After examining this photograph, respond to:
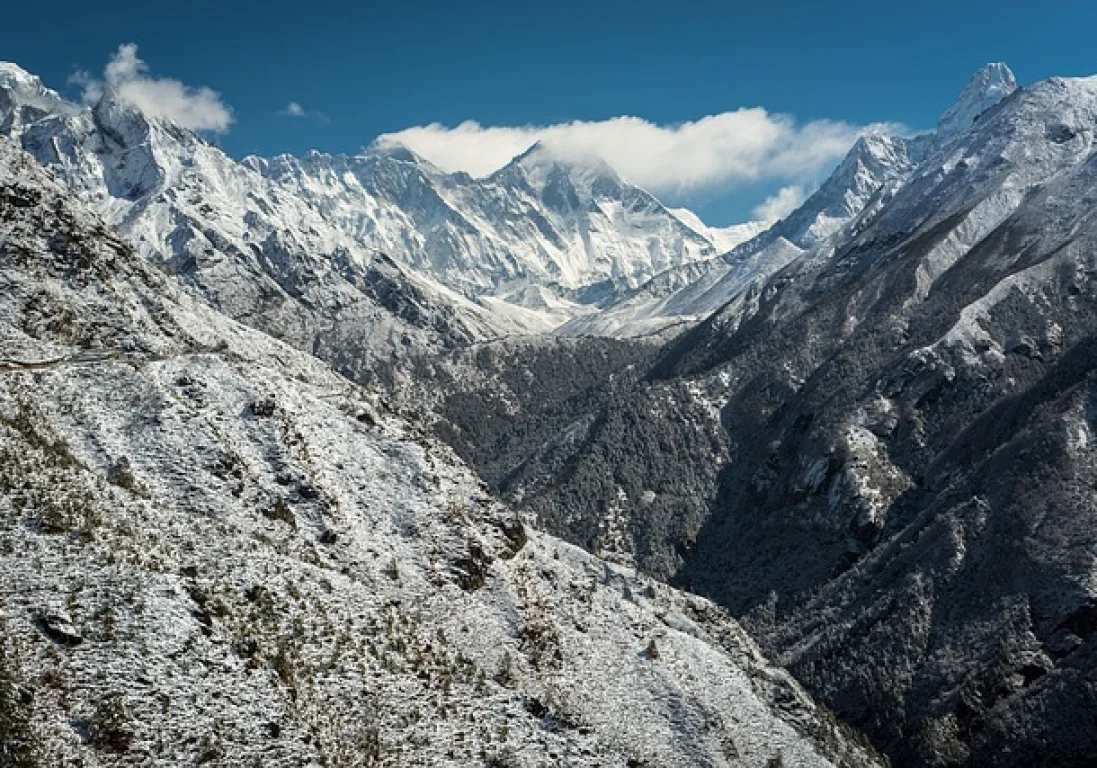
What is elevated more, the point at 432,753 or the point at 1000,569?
the point at 1000,569

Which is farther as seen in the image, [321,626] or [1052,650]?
[1052,650]

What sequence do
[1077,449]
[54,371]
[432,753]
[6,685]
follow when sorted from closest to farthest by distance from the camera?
1. [6,685]
2. [432,753]
3. [54,371]
4. [1077,449]

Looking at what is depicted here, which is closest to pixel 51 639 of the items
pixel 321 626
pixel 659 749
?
pixel 321 626

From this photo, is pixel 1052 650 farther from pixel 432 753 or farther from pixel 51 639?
pixel 51 639

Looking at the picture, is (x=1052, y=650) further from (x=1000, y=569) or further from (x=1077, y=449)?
(x=1077, y=449)

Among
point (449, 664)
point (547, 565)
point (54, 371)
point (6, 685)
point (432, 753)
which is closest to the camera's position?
point (6, 685)

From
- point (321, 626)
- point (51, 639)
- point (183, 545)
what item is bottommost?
point (51, 639)
